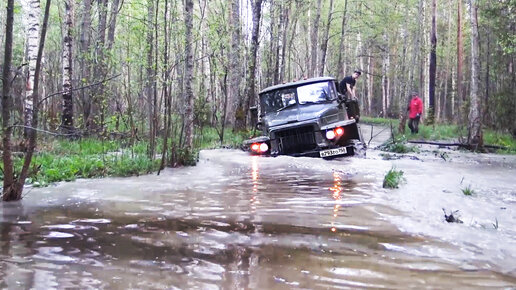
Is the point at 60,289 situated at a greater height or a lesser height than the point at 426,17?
lesser

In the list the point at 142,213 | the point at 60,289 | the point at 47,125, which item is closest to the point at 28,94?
the point at 47,125

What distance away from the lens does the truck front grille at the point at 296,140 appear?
9.20 meters

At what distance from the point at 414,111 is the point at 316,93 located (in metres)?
8.22

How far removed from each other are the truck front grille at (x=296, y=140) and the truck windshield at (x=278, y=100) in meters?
1.21

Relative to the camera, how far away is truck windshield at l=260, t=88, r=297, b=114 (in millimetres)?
10414

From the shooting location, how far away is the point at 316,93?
10.3 metres

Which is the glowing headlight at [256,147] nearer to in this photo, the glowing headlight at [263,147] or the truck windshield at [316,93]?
the glowing headlight at [263,147]

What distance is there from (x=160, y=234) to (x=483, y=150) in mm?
10706

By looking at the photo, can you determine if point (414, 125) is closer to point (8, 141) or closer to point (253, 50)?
point (253, 50)

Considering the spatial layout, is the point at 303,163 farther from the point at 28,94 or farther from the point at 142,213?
the point at 28,94

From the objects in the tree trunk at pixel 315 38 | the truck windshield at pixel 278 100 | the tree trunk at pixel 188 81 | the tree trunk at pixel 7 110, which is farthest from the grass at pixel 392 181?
the tree trunk at pixel 315 38

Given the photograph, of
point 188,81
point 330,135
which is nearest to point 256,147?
point 330,135

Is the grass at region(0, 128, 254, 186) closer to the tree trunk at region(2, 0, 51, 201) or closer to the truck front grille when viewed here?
the tree trunk at region(2, 0, 51, 201)

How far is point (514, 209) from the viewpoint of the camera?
542cm
